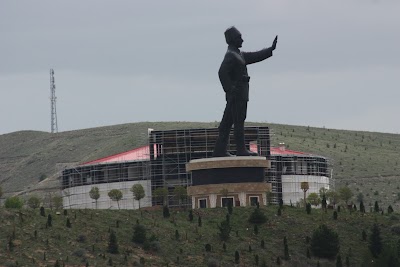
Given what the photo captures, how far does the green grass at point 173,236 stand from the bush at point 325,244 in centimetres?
71

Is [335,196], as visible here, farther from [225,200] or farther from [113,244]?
[113,244]

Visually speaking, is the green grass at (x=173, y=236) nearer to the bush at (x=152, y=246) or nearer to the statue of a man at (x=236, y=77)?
the bush at (x=152, y=246)

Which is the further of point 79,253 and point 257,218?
point 257,218

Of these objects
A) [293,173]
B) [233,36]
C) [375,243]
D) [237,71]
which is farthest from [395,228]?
[293,173]

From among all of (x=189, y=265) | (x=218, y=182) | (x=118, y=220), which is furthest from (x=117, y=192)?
(x=189, y=265)

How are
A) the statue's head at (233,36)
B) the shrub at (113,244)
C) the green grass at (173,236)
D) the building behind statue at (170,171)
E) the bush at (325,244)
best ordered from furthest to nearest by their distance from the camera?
the building behind statue at (170,171) → the statue's head at (233,36) → the bush at (325,244) → the shrub at (113,244) → the green grass at (173,236)

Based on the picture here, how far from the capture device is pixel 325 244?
119m

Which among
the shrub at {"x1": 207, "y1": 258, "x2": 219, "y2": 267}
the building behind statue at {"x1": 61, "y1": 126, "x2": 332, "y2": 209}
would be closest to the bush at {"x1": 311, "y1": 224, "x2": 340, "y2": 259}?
the shrub at {"x1": 207, "y1": 258, "x2": 219, "y2": 267}

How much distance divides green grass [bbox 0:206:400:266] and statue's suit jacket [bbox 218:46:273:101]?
429 inches

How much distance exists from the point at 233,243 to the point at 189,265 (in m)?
6.99

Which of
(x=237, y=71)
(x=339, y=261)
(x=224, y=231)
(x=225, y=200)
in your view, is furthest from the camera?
(x=225, y=200)

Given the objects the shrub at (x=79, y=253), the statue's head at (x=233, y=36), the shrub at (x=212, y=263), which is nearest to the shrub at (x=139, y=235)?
the shrub at (x=212, y=263)

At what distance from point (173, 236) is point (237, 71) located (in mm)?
19523

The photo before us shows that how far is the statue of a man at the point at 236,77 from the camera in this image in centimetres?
13188
